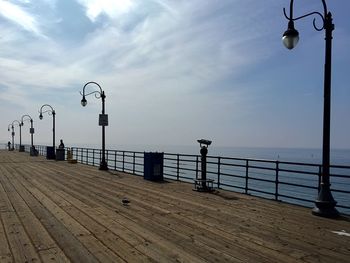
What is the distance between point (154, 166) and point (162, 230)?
28.4 feet

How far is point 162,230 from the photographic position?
656 centimetres

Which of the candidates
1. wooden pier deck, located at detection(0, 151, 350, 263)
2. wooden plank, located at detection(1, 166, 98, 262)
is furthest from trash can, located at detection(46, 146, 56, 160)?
wooden plank, located at detection(1, 166, 98, 262)

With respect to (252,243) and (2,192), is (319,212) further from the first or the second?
(2,192)

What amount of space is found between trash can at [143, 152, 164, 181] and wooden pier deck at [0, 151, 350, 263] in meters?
4.27

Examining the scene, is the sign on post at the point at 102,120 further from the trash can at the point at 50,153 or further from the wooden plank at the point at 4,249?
the wooden plank at the point at 4,249

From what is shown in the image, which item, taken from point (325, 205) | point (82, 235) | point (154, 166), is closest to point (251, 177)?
point (325, 205)

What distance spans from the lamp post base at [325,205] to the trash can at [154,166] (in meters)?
7.94

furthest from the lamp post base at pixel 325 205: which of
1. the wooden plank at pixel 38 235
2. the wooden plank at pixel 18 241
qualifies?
the wooden plank at pixel 18 241

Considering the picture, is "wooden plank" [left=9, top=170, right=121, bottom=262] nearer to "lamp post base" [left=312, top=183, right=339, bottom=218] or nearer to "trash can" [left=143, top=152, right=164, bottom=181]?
"lamp post base" [left=312, top=183, right=339, bottom=218]

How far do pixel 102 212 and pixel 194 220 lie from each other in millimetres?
2174

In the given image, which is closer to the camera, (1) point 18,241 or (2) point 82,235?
(1) point 18,241

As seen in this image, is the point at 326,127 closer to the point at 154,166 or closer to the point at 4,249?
the point at 4,249

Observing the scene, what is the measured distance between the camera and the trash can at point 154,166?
49.6ft

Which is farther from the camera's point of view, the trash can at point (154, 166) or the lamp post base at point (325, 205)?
the trash can at point (154, 166)
